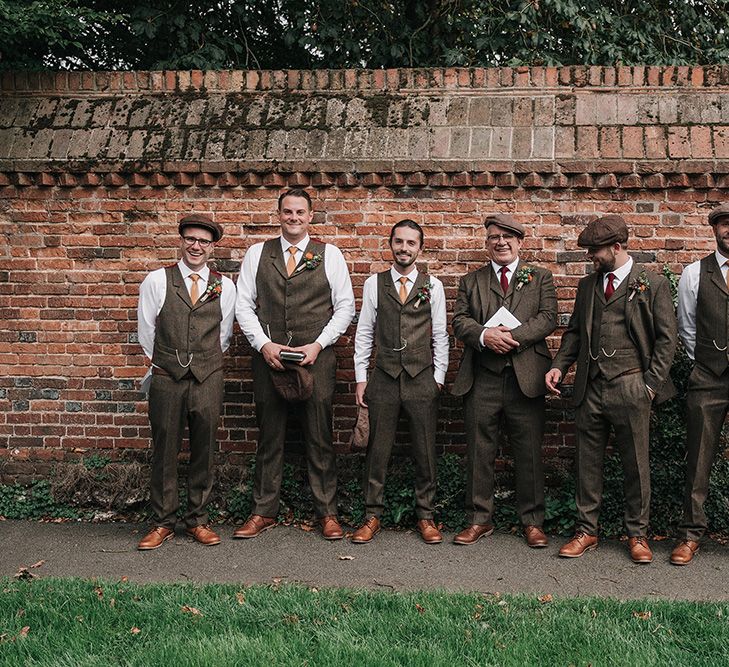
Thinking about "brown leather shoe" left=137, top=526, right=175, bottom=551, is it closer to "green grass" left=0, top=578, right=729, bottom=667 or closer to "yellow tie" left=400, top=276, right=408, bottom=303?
"green grass" left=0, top=578, right=729, bottom=667

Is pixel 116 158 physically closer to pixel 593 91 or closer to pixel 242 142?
pixel 242 142

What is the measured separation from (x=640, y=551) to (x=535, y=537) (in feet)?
2.28

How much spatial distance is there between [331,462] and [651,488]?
2.30 metres

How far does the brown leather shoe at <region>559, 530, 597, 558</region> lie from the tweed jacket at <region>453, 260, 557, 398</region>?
39.2 inches

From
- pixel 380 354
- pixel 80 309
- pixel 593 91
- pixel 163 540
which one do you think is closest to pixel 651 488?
pixel 380 354

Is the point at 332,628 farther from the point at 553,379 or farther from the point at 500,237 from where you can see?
the point at 500,237

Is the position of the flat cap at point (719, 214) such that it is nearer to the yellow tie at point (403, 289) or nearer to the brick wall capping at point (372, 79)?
the brick wall capping at point (372, 79)

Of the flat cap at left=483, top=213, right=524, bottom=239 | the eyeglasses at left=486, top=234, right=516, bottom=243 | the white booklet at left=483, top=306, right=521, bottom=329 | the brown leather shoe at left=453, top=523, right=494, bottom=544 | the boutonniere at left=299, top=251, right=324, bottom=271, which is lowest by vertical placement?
the brown leather shoe at left=453, top=523, right=494, bottom=544

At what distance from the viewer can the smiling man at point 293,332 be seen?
236 inches

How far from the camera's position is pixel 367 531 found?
5.96 meters

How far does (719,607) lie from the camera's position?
4.62m

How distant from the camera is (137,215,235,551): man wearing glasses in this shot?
587cm

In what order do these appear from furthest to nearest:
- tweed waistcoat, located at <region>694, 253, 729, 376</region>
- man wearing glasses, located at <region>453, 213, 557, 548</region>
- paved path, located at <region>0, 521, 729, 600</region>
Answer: man wearing glasses, located at <region>453, 213, 557, 548</region>, tweed waistcoat, located at <region>694, 253, 729, 376</region>, paved path, located at <region>0, 521, 729, 600</region>

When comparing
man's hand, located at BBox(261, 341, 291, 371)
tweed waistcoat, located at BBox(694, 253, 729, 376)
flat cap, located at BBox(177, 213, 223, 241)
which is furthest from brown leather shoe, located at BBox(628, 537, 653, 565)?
flat cap, located at BBox(177, 213, 223, 241)
